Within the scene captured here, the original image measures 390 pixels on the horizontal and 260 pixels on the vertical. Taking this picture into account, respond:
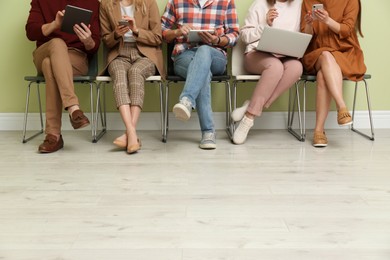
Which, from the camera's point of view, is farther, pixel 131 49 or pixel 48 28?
pixel 131 49

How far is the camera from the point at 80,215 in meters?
1.86

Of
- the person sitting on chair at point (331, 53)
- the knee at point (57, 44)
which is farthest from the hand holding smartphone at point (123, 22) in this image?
the person sitting on chair at point (331, 53)

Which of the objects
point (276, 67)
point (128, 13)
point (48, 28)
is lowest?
point (276, 67)

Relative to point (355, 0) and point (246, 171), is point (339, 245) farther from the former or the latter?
point (355, 0)

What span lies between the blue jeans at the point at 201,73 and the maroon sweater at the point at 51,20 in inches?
23.2

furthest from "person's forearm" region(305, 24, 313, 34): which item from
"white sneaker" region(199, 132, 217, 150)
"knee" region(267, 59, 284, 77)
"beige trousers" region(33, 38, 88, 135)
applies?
"beige trousers" region(33, 38, 88, 135)

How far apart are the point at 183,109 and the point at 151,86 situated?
0.99m

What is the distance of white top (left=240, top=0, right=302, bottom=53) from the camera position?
10.9 ft

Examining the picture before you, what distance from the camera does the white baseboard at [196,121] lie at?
372 centimetres

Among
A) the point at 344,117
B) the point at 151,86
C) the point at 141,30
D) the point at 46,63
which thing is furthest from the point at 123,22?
A: the point at 344,117

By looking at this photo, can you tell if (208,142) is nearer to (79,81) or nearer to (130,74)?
(130,74)

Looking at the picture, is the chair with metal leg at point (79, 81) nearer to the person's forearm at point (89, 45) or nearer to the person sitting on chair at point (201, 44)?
the person's forearm at point (89, 45)

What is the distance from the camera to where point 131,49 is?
3232 mm

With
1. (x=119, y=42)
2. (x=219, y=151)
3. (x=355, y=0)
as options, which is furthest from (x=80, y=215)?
(x=355, y=0)
